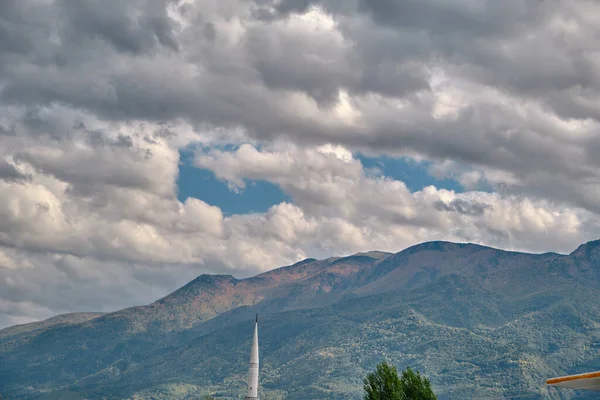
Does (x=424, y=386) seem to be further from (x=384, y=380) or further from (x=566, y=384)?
(x=566, y=384)

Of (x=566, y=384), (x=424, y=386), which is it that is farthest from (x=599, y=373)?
(x=424, y=386)

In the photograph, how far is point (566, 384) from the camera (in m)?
29.8

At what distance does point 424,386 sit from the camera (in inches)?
5610

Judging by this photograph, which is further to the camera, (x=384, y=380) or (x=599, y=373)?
(x=384, y=380)

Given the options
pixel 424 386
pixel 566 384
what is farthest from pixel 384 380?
pixel 566 384

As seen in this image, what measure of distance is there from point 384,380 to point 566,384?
11858cm

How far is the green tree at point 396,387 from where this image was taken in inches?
5551

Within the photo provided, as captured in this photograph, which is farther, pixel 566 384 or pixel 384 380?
pixel 384 380

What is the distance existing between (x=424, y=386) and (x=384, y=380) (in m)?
7.22

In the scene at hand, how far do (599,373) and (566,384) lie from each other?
143 cm

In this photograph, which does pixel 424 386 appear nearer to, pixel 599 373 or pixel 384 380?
pixel 384 380

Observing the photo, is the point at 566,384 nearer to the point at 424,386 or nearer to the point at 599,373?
the point at 599,373

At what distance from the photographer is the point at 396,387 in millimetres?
142625

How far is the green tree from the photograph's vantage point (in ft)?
463
